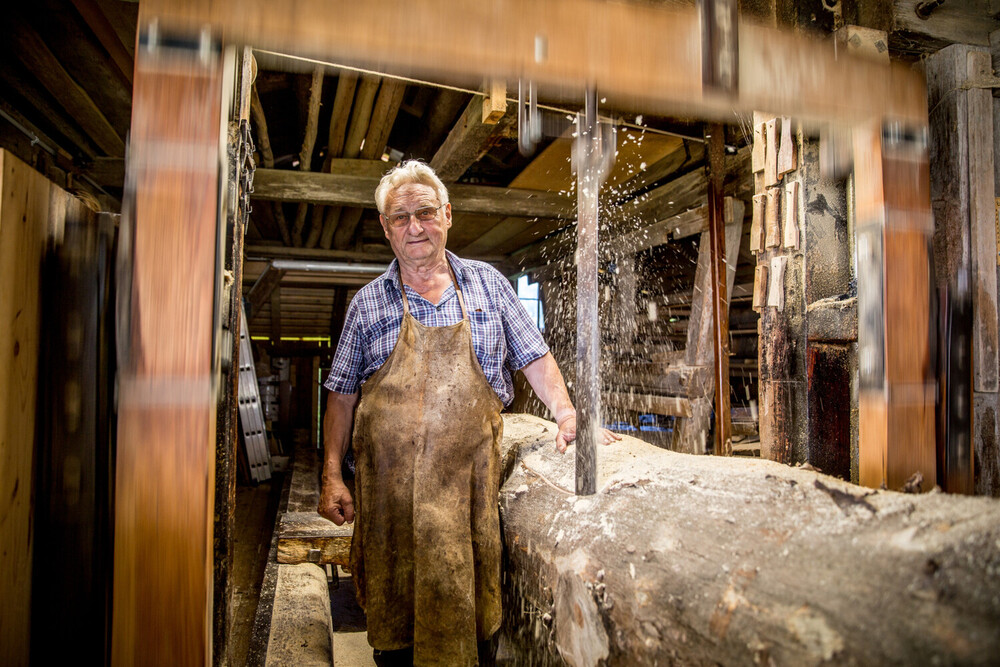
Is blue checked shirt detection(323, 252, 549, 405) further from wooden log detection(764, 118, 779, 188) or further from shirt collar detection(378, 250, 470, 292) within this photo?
wooden log detection(764, 118, 779, 188)

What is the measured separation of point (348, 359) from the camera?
8.32 feet

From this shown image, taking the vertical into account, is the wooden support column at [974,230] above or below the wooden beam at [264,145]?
below

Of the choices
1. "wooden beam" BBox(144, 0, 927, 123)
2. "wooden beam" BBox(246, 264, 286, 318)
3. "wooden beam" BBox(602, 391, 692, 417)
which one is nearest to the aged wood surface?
"wooden beam" BBox(144, 0, 927, 123)

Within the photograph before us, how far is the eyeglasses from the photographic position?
252 cm

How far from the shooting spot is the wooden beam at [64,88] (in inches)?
123

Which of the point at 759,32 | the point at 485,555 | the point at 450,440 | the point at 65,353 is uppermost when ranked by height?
the point at 759,32

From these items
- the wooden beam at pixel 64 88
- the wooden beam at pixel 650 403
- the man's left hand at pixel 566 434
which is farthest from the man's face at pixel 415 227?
the wooden beam at pixel 650 403

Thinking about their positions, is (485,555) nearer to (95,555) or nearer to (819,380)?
(95,555)

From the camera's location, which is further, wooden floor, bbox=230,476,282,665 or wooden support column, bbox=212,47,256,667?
wooden floor, bbox=230,476,282,665

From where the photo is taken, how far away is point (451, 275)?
2592mm

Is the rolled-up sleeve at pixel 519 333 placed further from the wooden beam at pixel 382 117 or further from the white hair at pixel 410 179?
the wooden beam at pixel 382 117

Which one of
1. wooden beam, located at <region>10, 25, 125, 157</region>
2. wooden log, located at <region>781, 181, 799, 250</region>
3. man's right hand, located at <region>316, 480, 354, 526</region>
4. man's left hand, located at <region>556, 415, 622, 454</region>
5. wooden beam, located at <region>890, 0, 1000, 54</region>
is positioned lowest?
man's right hand, located at <region>316, 480, 354, 526</region>

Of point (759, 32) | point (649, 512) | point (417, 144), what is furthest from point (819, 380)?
point (417, 144)

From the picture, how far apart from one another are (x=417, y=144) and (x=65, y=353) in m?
4.22
